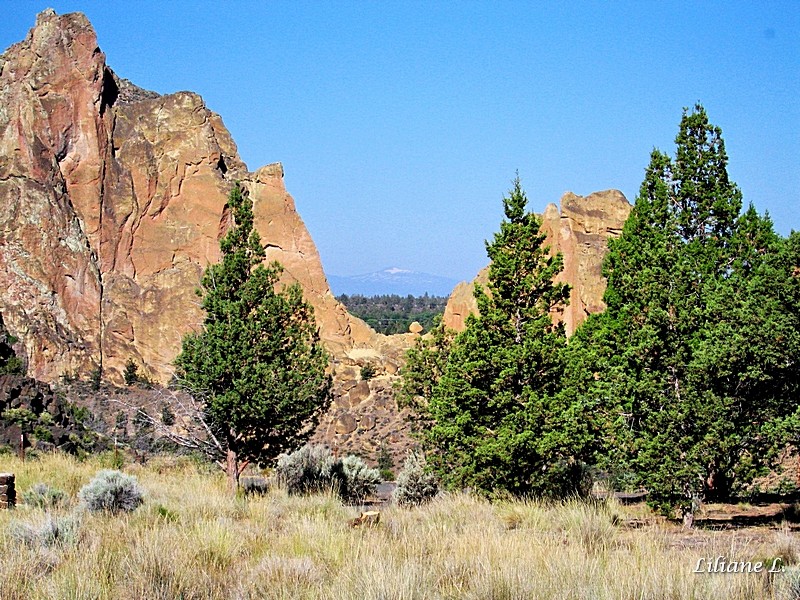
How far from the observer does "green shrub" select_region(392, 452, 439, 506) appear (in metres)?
18.7

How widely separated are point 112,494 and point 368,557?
539 centimetres

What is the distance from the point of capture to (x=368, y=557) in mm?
7770

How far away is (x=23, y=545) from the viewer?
26.4ft

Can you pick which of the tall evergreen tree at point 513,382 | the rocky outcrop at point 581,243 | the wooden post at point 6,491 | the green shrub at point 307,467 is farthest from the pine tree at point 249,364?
the rocky outcrop at point 581,243

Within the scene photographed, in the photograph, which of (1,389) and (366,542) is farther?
(1,389)

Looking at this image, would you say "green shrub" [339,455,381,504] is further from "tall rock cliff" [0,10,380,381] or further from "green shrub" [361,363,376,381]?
"tall rock cliff" [0,10,380,381]

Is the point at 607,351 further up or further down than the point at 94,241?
further down

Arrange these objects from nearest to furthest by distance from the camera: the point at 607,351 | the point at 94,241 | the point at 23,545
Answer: the point at 23,545, the point at 607,351, the point at 94,241

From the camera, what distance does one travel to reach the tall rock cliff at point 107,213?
68875mm

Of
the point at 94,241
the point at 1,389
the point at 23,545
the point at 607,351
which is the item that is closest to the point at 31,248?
the point at 94,241

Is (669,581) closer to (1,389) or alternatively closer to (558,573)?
(558,573)

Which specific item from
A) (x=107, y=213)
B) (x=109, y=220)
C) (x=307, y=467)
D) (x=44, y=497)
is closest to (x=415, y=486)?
(x=307, y=467)

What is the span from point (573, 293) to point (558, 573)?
53.5m

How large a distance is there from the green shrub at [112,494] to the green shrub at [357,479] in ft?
30.3
